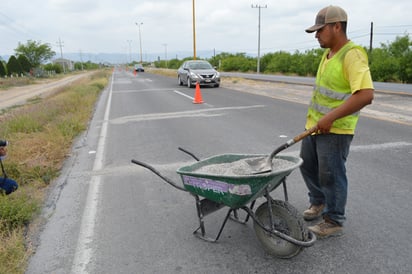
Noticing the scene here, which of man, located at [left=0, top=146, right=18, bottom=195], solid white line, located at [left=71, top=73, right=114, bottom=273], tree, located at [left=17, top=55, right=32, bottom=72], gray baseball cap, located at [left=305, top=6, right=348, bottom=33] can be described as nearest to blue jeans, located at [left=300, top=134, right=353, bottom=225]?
gray baseball cap, located at [left=305, top=6, right=348, bottom=33]

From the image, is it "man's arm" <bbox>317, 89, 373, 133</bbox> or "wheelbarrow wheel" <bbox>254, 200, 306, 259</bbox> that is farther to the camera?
"wheelbarrow wheel" <bbox>254, 200, 306, 259</bbox>

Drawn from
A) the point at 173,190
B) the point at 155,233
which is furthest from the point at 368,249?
the point at 173,190

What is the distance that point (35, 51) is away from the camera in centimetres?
9288

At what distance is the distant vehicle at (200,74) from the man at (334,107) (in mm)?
17261

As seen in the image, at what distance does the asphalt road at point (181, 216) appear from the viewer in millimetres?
2980

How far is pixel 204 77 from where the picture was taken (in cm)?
2056

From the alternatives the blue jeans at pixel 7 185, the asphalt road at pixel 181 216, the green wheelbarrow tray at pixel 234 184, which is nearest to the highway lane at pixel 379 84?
the asphalt road at pixel 181 216

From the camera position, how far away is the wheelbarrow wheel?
2.88 metres

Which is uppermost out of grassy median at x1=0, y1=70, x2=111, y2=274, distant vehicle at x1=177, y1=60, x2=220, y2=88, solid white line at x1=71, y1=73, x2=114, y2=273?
distant vehicle at x1=177, y1=60, x2=220, y2=88

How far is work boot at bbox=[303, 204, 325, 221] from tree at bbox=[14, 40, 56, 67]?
99.7m

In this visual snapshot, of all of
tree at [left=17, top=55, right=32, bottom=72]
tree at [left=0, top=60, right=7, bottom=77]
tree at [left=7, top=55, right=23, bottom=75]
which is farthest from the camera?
tree at [left=17, top=55, right=32, bottom=72]

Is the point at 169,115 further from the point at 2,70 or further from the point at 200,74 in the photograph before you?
the point at 2,70

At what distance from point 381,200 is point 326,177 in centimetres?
135

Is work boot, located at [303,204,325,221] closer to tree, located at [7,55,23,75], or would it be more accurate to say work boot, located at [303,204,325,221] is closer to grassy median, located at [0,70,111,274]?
grassy median, located at [0,70,111,274]
